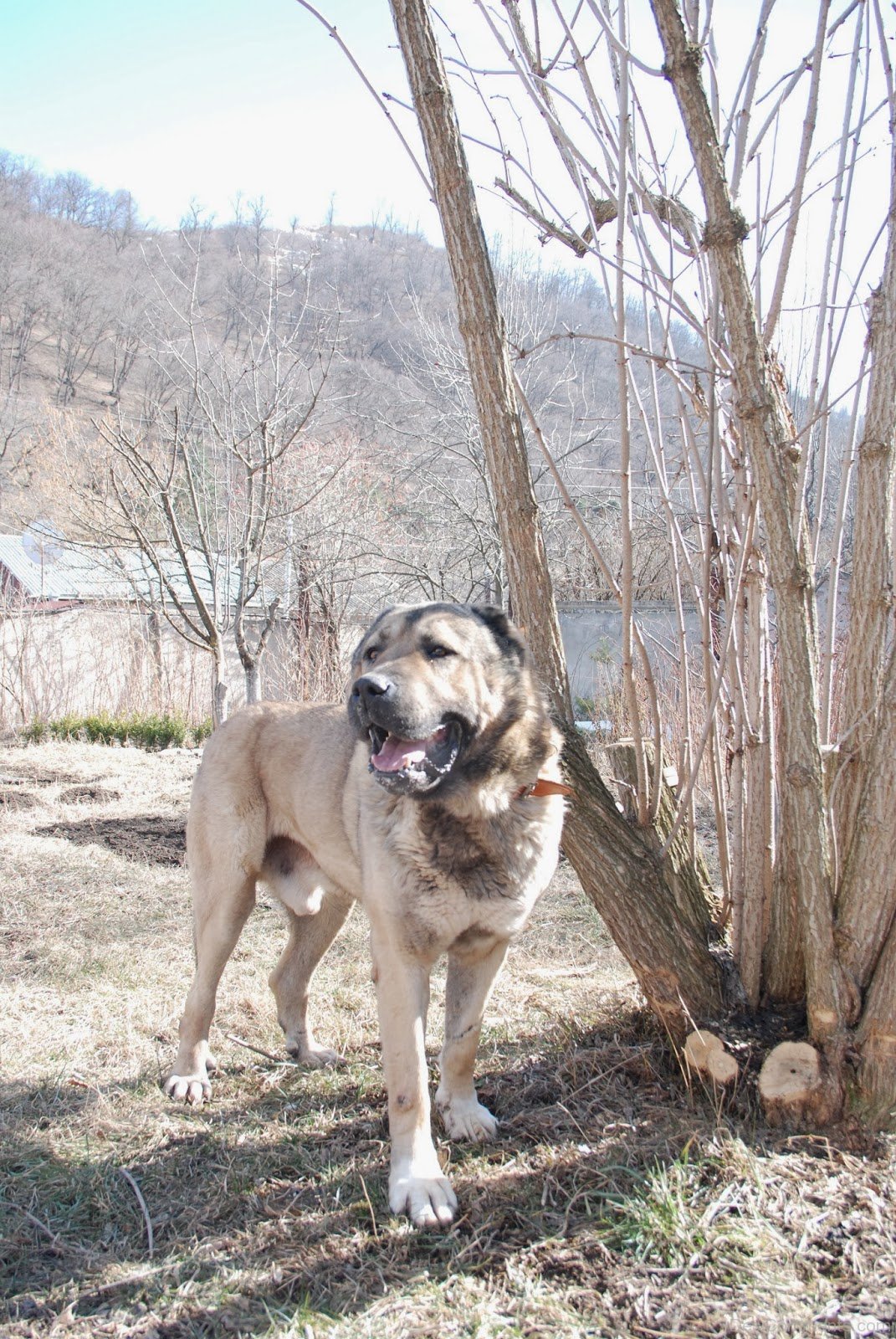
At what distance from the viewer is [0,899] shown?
5926mm

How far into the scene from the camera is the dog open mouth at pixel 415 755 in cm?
274

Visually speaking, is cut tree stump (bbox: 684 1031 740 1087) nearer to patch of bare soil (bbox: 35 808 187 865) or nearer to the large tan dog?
the large tan dog

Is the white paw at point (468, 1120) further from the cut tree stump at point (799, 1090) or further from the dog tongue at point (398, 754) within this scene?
the dog tongue at point (398, 754)

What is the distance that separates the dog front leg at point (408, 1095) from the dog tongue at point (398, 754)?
588 millimetres

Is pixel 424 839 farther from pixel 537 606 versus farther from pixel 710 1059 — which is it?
pixel 710 1059

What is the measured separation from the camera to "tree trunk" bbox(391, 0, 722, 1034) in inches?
126

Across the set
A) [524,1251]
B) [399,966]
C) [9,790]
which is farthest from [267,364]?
[524,1251]

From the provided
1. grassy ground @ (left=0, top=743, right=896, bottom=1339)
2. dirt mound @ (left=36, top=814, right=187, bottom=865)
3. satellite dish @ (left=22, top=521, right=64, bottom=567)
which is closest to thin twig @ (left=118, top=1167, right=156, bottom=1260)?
grassy ground @ (left=0, top=743, right=896, bottom=1339)

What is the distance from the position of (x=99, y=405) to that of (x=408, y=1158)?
2311 inches

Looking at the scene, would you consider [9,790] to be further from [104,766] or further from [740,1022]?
[740,1022]

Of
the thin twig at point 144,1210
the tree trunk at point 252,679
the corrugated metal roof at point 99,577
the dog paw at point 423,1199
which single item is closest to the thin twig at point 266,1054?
the thin twig at point 144,1210

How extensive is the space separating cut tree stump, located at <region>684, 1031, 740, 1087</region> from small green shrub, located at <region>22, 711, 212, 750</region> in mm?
10785

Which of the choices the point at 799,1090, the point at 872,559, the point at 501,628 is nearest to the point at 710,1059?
the point at 799,1090

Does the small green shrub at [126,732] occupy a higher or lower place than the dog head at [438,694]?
lower
